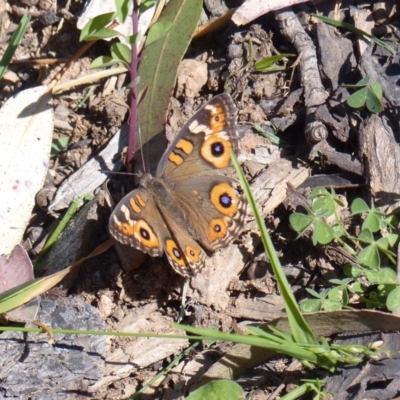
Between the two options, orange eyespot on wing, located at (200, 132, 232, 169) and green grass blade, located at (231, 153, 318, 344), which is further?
orange eyespot on wing, located at (200, 132, 232, 169)

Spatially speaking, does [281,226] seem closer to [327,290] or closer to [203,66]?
[327,290]

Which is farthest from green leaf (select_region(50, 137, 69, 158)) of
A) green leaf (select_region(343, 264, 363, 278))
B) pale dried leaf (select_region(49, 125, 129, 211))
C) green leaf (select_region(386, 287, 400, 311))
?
green leaf (select_region(386, 287, 400, 311))

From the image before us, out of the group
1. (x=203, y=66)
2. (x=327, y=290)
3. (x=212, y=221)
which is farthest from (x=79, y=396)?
(x=203, y=66)

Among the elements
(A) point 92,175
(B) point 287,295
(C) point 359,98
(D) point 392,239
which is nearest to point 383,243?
(D) point 392,239

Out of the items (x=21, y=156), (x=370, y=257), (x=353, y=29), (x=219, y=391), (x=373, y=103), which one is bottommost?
(x=219, y=391)

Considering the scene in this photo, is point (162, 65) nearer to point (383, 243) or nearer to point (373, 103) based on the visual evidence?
point (373, 103)

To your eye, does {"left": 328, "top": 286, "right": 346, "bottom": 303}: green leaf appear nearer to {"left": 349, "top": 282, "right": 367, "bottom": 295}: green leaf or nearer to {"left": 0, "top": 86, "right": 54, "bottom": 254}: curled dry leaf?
{"left": 349, "top": 282, "right": 367, "bottom": 295}: green leaf

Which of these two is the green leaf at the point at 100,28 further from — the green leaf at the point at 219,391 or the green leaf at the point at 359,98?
the green leaf at the point at 219,391
